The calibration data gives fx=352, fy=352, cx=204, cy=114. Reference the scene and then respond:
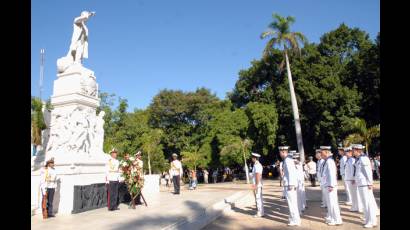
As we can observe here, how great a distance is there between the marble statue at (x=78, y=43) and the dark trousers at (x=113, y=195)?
5054 millimetres

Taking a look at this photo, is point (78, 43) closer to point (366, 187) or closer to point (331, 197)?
point (331, 197)

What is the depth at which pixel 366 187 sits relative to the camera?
29.7 ft

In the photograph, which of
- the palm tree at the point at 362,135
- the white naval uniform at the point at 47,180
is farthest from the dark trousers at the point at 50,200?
the palm tree at the point at 362,135

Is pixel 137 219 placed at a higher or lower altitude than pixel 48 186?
lower

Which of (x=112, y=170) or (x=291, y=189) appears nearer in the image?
(x=291, y=189)

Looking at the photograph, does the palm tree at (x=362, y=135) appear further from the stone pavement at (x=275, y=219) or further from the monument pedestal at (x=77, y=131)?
the monument pedestal at (x=77, y=131)

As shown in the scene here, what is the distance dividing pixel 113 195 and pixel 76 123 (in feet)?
9.84

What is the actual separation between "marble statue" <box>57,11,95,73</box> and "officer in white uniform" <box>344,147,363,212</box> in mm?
10560

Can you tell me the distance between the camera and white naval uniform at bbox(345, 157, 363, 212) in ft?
36.2

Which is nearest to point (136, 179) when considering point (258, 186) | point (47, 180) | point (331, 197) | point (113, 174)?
point (113, 174)

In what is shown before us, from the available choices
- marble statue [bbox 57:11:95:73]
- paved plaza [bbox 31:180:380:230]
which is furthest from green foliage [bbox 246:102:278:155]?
marble statue [bbox 57:11:95:73]

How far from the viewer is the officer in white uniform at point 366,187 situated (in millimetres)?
8422
